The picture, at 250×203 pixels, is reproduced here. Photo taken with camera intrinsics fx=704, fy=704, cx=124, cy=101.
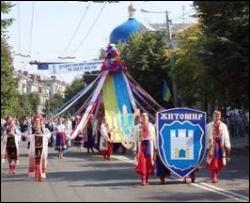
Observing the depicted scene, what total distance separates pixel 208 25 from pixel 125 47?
1138 inches

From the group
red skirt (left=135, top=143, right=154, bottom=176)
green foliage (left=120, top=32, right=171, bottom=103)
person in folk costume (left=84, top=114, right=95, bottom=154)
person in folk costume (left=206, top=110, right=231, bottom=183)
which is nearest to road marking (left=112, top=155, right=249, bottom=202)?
person in folk costume (left=206, top=110, right=231, bottom=183)

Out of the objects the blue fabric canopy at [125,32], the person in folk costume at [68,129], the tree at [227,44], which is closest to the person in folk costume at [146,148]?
the tree at [227,44]

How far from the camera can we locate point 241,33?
1531 centimetres

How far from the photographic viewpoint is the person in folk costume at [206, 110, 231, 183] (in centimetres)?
1534

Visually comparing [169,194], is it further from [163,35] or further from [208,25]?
[163,35]

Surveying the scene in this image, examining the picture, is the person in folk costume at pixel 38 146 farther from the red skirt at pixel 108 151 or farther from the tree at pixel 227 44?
the red skirt at pixel 108 151

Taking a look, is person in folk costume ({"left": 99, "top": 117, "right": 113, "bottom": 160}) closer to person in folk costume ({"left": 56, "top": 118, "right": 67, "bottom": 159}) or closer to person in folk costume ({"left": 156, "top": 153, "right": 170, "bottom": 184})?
person in folk costume ({"left": 56, "top": 118, "right": 67, "bottom": 159})

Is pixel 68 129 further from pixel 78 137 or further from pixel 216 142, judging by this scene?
pixel 216 142

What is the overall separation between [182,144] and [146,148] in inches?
33.4

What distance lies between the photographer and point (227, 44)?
15953 millimetres

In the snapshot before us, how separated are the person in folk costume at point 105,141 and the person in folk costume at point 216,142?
31.8 ft

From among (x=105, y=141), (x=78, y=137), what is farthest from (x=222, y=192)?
(x=78, y=137)

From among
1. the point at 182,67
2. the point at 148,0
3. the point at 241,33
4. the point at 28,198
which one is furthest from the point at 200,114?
the point at 182,67

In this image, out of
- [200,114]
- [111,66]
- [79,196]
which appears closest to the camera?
[79,196]
